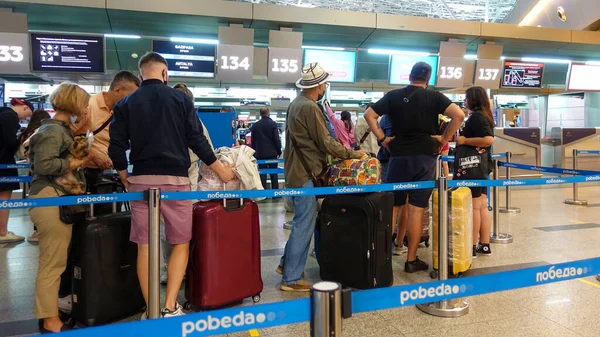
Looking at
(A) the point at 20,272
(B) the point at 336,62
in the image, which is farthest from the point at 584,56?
(A) the point at 20,272

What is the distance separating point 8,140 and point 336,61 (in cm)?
579

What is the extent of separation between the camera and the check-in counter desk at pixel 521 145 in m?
10.1

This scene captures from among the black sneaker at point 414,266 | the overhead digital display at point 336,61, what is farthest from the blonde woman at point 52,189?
the overhead digital display at point 336,61

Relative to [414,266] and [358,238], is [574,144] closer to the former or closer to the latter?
[414,266]

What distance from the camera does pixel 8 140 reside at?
491 cm

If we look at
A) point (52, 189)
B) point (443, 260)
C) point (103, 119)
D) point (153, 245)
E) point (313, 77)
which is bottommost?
point (443, 260)

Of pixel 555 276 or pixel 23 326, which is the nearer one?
pixel 555 276

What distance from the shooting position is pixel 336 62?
8.87m

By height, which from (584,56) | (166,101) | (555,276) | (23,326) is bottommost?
(23,326)

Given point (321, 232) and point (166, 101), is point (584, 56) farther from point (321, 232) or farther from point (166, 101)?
point (166, 101)

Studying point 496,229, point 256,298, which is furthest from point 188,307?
point 496,229

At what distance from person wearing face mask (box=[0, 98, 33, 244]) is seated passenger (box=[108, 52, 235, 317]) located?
2.90m

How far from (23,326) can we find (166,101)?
1.62 metres

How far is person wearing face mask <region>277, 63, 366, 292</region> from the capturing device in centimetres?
328
